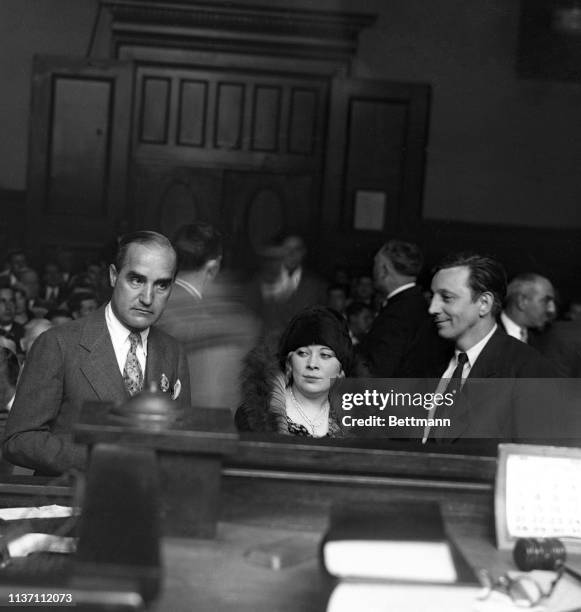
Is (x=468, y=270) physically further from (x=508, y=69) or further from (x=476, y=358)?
(x=508, y=69)

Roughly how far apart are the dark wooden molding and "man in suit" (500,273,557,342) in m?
3.85

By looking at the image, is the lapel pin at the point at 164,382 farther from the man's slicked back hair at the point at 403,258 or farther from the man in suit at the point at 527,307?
the man in suit at the point at 527,307

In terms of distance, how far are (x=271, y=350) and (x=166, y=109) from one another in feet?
19.6

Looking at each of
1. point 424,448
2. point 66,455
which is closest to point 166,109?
point 66,455

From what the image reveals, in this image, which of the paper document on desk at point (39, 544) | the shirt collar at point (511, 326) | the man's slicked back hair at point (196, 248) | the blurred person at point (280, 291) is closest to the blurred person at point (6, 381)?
the man's slicked back hair at point (196, 248)

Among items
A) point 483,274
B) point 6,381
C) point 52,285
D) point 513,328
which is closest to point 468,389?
point 483,274

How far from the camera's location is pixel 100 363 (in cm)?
263

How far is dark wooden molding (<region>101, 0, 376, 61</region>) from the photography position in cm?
832

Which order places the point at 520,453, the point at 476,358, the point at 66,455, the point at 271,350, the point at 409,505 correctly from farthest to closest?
1. the point at 476,358
2. the point at 271,350
3. the point at 66,455
4. the point at 520,453
5. the point at 409,505

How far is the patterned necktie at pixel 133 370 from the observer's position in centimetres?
270

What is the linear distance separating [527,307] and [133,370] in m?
2.99

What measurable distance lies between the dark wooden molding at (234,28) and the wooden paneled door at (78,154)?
369 mm

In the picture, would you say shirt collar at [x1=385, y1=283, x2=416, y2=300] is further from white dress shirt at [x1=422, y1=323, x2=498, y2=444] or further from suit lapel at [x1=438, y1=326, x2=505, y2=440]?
suit lapel at [x1=438, y1=326, x2=505, y2=440]

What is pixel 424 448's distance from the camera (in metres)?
1.93
